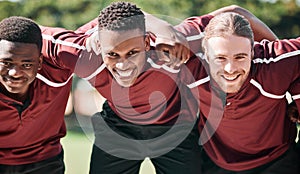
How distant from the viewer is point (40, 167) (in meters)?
3.33

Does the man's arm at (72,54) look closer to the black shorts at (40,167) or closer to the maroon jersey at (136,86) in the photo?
the maroon jersey at (136,86)

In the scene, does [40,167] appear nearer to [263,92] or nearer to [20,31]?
[20,31]

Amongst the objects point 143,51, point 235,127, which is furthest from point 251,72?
point 143,51

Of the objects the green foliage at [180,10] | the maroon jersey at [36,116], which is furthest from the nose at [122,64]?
the green foliage at [180,10]

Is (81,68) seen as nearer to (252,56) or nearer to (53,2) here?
(252,56)

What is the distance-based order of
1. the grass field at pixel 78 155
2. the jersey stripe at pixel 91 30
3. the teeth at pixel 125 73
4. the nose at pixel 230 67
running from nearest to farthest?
the nose at pixel 230 67 < the teeth at pixel 125 73 < the jersey stripe at pixel 91 30 < the grass field at pixel 78 155

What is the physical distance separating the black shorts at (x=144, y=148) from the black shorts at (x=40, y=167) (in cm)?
19

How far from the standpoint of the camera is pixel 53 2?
10141mm

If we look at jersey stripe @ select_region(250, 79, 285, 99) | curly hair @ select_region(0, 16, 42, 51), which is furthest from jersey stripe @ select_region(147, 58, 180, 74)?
curly hair @ select_region(0, 16, 42, 51)

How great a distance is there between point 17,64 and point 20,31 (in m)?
0.16

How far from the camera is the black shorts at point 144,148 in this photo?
3281 millimetres

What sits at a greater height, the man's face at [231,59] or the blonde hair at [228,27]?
the blonde hair at [228,27]

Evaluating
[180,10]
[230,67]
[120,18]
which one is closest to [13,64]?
[120,18]

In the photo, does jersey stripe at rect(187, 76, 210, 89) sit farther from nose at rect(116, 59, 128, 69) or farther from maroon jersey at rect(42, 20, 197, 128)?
nose at rect(116, 59, 128, 69)
